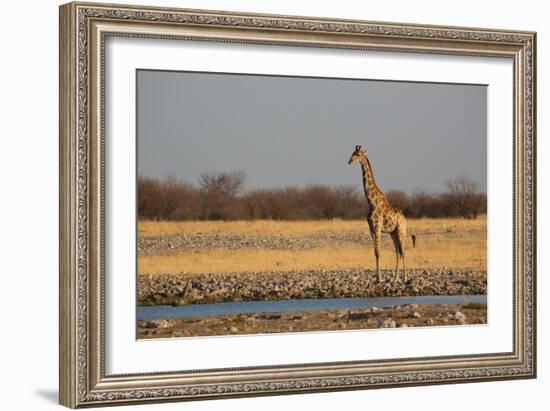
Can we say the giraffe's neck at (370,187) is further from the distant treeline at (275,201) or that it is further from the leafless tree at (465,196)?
the leafless tree at (465,196)

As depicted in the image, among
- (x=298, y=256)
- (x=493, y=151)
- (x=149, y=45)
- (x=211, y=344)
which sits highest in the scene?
(x=149, y=45)

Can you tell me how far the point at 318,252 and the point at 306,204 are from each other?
0.93ft

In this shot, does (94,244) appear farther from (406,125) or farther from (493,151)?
(493,151)

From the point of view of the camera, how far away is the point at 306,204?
761cm

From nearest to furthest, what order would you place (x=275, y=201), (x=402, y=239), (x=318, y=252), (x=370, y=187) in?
(x=275, y=201) → (x=318, y=252) → (x=370, y=187) → (x=402, y=239)

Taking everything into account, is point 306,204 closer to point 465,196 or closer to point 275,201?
point 275,201

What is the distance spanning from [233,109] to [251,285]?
3.22 feet

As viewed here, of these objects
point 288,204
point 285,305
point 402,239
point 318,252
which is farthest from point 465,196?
point 285,305

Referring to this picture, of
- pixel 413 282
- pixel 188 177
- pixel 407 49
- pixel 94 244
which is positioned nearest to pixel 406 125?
pixel 407 49

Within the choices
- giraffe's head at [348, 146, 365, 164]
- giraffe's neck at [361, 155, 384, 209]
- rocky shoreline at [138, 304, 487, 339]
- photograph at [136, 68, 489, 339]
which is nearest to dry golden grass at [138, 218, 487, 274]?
photograph at [136, 68, 489, 339]

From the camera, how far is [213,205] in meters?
7.37

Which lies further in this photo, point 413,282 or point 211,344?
point 413,282

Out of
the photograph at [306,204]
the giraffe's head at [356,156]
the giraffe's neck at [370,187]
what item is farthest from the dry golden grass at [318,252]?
the giraffe's head at [356,156]

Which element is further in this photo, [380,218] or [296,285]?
[380,218]
